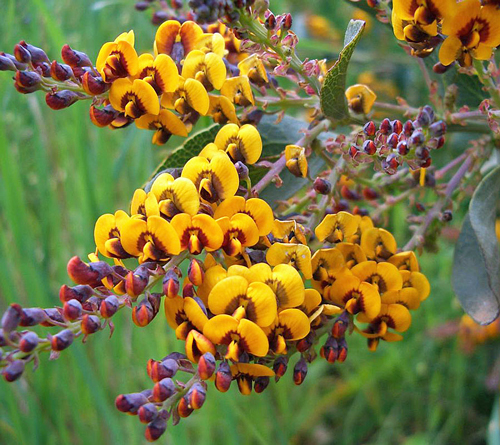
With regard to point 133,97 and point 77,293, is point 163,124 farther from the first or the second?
point 77,293

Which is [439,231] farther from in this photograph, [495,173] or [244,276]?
[244,276]

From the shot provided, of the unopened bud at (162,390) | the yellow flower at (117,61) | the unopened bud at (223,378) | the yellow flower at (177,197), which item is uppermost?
the yellow flower at (117,61)

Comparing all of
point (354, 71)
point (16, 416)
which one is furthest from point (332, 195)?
point (354, 71)

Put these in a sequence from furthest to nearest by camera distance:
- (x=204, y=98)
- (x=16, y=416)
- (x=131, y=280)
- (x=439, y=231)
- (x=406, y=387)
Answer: (x=406, y=387)
(x=16, y=416)
(x=439, y=231)
(x=204, y=98)
(x=131, y=280)

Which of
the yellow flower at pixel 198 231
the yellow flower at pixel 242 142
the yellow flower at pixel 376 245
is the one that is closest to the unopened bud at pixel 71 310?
the yellow flower at pixel 198 231

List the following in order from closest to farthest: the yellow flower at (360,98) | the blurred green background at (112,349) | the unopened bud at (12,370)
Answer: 1. the unopened bud at (12,370)
2. the yellow flower at (360,98)
3. the blurred green background at (112,349)

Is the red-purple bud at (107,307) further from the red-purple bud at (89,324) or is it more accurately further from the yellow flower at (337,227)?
the yellow flower at (337,227)
